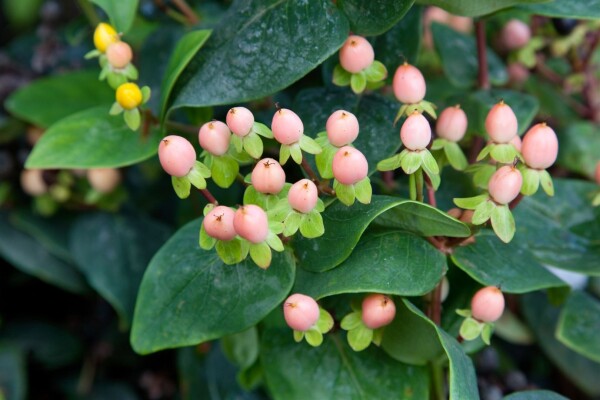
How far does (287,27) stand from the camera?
0.57 meters

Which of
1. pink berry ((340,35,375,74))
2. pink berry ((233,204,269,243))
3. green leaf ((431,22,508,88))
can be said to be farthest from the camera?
green leaf ((431,22,508,88))

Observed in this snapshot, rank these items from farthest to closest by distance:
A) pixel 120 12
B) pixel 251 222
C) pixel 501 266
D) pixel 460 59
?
1. pixel 460 59
2. pixel 120 12
3. pixel 501 266
4. pixel 251 222

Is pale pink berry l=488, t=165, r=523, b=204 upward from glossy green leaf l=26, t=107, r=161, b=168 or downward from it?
upward

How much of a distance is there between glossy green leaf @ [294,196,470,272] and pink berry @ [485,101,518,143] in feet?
0.24

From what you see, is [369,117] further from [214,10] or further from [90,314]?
[90,314]

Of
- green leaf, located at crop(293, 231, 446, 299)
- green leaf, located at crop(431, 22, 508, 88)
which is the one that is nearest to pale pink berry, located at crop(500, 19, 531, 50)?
green leaf, located at crop(431, 22, 508, 88)

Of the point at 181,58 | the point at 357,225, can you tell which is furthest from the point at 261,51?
the point at 357,225

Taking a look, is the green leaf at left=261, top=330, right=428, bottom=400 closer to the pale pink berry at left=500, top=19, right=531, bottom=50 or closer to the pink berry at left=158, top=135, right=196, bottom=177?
the pink berry at left=158, top=135, right=196, bottom=177

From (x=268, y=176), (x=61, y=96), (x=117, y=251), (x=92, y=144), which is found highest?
(x=268, y=176)

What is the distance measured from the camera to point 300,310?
48 centimetres

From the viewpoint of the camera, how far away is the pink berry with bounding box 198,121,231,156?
1.65 feet

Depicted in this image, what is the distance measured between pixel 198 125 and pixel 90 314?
499 mm

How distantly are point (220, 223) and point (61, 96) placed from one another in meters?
0.49

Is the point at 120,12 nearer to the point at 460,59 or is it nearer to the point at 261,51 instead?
the point at 261,51
